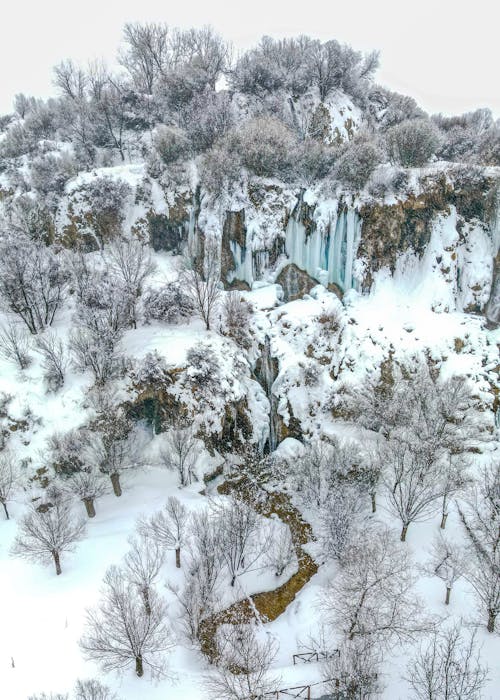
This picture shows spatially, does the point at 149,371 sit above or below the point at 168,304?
below

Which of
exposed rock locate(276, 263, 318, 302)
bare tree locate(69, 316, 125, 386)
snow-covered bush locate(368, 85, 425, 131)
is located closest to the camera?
bare tree locate(69, 316, 125, 386)

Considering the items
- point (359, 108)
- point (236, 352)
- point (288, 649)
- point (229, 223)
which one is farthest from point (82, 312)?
point (359, 108)

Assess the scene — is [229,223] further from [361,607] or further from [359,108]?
[361,607]

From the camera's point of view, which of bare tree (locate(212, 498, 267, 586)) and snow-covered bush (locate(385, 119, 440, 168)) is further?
snow-covered bush (locate(385, 119, 440, 168))

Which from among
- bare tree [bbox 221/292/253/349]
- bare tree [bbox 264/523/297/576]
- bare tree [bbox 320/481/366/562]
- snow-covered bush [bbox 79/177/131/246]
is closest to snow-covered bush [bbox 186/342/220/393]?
bare tree [bbox 221/292/253/349]

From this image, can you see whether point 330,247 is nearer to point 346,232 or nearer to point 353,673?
point 346,232

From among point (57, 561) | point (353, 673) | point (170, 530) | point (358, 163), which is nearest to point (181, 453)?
point (170, 530)

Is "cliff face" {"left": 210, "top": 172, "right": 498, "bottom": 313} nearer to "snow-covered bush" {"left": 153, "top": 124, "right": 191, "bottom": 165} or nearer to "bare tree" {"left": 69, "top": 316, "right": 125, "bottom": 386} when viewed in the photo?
"snow-covered bush" {"left": 153, "top": 124, "right": 191, "bottom": 165}
